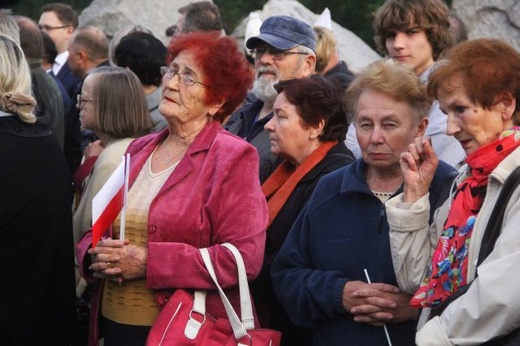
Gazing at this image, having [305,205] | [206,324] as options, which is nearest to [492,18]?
[305,205]

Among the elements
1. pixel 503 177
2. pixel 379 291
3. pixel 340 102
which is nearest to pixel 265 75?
pixel 340 102

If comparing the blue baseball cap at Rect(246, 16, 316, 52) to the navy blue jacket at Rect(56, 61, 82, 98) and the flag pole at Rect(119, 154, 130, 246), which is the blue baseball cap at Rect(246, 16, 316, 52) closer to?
the flag pole at Rect(119, 154, 130, 246)

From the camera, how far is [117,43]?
8289 millimetres

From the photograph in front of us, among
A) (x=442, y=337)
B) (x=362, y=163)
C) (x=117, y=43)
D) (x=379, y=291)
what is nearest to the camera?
(x=442, y=337)

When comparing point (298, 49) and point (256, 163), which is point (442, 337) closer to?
point (256, 163)

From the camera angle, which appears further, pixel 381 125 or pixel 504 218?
pixel 381 125

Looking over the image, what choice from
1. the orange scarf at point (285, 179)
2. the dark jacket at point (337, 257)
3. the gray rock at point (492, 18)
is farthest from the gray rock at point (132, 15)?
the dark jacket at point (337, 257)

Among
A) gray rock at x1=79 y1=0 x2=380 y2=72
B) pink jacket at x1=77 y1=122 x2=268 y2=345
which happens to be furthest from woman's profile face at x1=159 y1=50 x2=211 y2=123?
gray rock at x1=79 y1=0 x2=380 y2=72

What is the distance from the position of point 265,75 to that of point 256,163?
62.8 inches

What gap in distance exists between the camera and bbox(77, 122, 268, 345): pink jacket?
508 cm

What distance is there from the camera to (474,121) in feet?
14.1

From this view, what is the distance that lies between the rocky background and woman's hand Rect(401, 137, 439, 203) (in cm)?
586

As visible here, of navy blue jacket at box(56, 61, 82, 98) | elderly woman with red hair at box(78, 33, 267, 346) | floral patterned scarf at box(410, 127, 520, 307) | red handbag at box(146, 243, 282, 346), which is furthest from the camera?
navy blue jacket at box(56, 61, 82, 98)

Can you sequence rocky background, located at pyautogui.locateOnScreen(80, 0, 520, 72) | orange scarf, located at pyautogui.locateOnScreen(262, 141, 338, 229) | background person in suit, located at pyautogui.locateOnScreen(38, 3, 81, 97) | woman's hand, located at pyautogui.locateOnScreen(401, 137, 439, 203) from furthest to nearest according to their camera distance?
background person in suit, located at pyautogui.locateOnScreen(38, 3, 81, 97), rocky background, located at pyautogui.locateOnScreen(80, 0, 520, 72), orange scarf, located at pyautogui.locateOnScreen(262, 141, 338, 229), woman's hand, located at pyautogui.locateOnScreen(401, 137, 439, 203)
